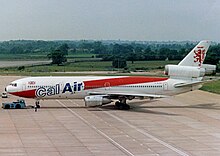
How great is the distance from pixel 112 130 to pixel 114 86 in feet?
48.5

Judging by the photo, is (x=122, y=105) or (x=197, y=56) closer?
(x=122, y=105)

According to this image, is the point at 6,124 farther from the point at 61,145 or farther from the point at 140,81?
the point at 140,81

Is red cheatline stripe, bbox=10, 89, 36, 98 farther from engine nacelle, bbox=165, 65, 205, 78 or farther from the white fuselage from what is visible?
engine nacelle, bbox=165, 65, 205, 78

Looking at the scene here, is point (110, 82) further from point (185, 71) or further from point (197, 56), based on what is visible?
point (197, 56)

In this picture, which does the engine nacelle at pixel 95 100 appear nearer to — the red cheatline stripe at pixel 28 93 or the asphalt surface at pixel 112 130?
the asphalt surface at pixel 112 130

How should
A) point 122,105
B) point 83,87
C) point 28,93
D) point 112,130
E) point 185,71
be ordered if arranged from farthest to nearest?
point 185,71
point 122,105
point 83,87
point 28,93
point 112,130

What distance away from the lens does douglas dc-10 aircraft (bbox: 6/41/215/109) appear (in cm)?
5397

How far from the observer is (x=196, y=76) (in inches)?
2190

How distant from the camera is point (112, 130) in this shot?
40469 millimetres

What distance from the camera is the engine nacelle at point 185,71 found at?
55.5 m

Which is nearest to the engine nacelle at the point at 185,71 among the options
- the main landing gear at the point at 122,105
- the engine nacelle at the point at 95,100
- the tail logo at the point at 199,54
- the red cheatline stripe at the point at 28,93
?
the tail logo at the point at 199,54

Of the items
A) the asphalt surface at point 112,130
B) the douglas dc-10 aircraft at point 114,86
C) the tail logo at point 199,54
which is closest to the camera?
the asphalt surface at point 112,130

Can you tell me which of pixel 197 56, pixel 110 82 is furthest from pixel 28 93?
pixel 197 56

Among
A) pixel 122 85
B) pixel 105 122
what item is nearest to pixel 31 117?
Answer: pixel 105 122
